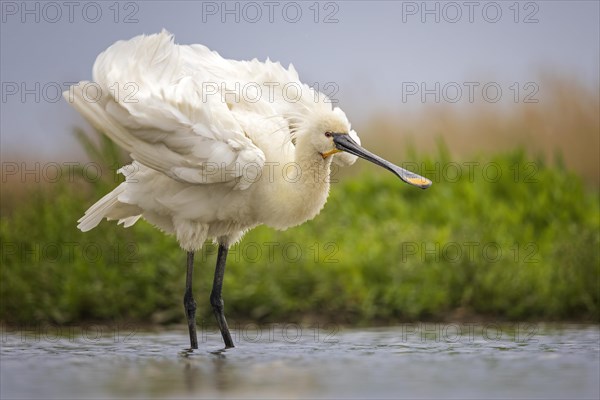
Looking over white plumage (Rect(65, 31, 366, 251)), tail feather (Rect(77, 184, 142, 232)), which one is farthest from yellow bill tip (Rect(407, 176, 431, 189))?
tail feather (Rect(77, 184, 142, 232))

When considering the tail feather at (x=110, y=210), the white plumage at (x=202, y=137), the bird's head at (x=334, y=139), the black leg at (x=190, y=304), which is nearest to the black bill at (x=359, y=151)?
the bird's head at (x=334, y=139)

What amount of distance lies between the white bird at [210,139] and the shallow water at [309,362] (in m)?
0.73

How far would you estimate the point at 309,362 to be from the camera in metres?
8.03

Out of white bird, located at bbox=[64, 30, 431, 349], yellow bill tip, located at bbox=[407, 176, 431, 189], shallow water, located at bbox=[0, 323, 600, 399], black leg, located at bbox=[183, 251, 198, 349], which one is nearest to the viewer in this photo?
shallow water, located at bbox=[0, 323, 600, 399]

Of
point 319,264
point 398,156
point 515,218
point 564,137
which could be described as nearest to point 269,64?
point 319,264

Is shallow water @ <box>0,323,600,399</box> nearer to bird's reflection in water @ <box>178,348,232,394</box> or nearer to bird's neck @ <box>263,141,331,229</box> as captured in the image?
bird's reflection in water @ <box>178,348,232,394</box>

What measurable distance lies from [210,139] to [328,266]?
8.56 feet

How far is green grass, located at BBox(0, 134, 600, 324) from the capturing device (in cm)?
1022

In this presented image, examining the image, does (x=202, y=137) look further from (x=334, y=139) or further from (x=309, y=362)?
(x=309, y=362)

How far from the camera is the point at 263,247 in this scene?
1113cm

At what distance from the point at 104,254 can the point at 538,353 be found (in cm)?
432

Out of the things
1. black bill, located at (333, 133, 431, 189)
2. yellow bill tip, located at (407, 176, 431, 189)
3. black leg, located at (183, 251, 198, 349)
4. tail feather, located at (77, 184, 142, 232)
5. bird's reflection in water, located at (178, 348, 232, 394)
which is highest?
black bill, located at (333, 133, 431, 189)

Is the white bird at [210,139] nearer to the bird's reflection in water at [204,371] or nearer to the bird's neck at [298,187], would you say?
the bird's neck at [298,187]

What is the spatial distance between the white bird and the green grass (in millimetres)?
1171
